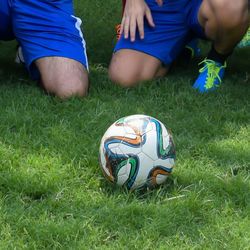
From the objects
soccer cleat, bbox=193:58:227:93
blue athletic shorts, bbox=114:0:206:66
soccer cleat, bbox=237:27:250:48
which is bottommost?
soccer cleat, bbox=237:27:250:48

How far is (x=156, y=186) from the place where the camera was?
248cm

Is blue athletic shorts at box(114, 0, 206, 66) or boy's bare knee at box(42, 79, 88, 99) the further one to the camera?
blue athletic shorts at box(114, 0, 206, 66)

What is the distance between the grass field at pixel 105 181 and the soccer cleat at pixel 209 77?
0.22ft

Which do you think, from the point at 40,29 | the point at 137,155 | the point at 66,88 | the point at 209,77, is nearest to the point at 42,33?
the point at 40,29

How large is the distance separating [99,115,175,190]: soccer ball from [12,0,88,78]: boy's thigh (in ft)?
4.63

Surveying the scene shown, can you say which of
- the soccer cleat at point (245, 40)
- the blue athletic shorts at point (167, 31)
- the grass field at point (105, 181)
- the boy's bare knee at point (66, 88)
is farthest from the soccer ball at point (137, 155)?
the soccer cleat at point (245, 40)

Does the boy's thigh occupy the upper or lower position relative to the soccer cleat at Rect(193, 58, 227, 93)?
upper

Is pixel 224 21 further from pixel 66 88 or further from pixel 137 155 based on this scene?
pixel 137 155

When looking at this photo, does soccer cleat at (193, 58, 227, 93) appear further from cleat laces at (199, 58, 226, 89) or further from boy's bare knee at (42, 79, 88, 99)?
boy's bare knee at (42, 79, 88, 99)

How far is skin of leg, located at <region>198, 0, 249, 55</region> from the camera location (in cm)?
356

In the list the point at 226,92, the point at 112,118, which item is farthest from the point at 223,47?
the point at 112,118

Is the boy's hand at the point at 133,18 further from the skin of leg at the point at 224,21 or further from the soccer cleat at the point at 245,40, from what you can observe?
the soccer cleat at the point at 245,40

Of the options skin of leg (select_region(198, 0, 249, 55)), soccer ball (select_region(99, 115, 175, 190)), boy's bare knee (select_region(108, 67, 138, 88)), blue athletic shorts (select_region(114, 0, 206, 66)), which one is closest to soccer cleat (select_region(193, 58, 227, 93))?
skin of leg (select_region(198, 0, 249, 55))

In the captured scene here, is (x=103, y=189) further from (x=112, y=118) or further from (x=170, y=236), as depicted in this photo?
(x=112, y=118)
